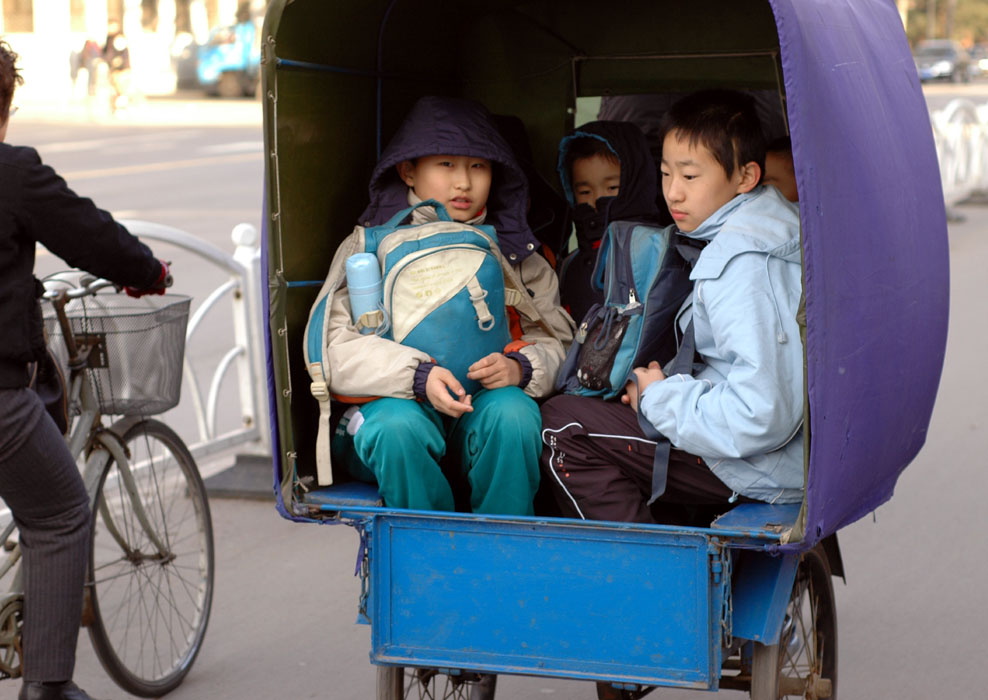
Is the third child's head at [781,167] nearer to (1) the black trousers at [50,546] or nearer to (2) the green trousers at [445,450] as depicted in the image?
(2) the green trousers at [445,450]

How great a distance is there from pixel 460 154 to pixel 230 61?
3296 centimetres

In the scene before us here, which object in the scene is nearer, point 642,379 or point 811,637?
point 642,379

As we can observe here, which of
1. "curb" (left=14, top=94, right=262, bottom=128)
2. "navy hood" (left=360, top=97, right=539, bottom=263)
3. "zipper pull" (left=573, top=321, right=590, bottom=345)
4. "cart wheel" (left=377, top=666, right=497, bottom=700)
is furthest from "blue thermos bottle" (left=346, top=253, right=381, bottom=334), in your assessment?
"curb" (left=14, top=94, right=262, bottom=128)

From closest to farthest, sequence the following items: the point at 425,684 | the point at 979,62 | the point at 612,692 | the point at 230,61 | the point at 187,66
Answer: the point at 425,684
the point at 612,692
the point at 230,61
the point at 187,66
the point at 979,62

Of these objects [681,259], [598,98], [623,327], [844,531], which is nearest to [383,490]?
[623,327]

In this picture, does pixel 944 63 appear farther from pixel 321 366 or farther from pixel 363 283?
pixel 321 366

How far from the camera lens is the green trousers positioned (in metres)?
3.24

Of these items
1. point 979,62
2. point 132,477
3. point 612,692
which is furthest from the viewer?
point 979,62

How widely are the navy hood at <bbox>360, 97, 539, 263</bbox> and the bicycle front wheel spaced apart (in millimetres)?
1073

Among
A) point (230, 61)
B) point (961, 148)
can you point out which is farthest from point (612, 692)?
point (230, 61)

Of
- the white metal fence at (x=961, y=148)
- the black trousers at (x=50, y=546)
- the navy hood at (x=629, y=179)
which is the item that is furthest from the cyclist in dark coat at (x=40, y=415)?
the white metal fence at (x=961, y=148)

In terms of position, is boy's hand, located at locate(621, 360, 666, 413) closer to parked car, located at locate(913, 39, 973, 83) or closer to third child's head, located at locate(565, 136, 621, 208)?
third child's head, located at locate(565, 136, 621, 208)

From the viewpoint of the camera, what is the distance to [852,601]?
5059 mm

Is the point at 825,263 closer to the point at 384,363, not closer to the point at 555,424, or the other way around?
the point at 555,424
